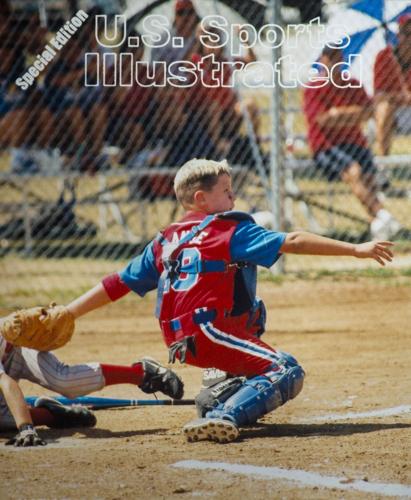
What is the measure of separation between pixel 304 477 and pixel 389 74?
270 inches

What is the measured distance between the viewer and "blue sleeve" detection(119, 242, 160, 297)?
4484 mm

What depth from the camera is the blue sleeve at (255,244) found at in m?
4.14

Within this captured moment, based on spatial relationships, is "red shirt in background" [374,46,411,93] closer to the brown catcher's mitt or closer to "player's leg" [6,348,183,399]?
"player's leg" [6,348,183,399]

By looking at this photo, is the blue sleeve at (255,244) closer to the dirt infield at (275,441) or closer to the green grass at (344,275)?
the dirt infield at (275,441)

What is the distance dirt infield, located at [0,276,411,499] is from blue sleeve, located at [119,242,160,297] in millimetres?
632

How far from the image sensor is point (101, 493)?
3.32 meters

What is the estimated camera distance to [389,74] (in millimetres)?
9672

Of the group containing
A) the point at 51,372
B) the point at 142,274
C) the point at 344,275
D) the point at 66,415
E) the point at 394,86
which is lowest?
the point at 66,415

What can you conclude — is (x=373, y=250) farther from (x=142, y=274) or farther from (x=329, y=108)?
(x=329, y=108)

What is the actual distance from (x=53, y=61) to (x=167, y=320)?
557 cm

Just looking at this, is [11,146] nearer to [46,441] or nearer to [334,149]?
[334,149]

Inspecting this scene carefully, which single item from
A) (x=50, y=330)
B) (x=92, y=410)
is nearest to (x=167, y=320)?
(x=50, y=330)

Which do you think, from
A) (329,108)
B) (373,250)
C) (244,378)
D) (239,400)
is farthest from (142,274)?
(329,108)

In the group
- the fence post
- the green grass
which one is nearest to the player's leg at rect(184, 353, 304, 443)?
the green grass
